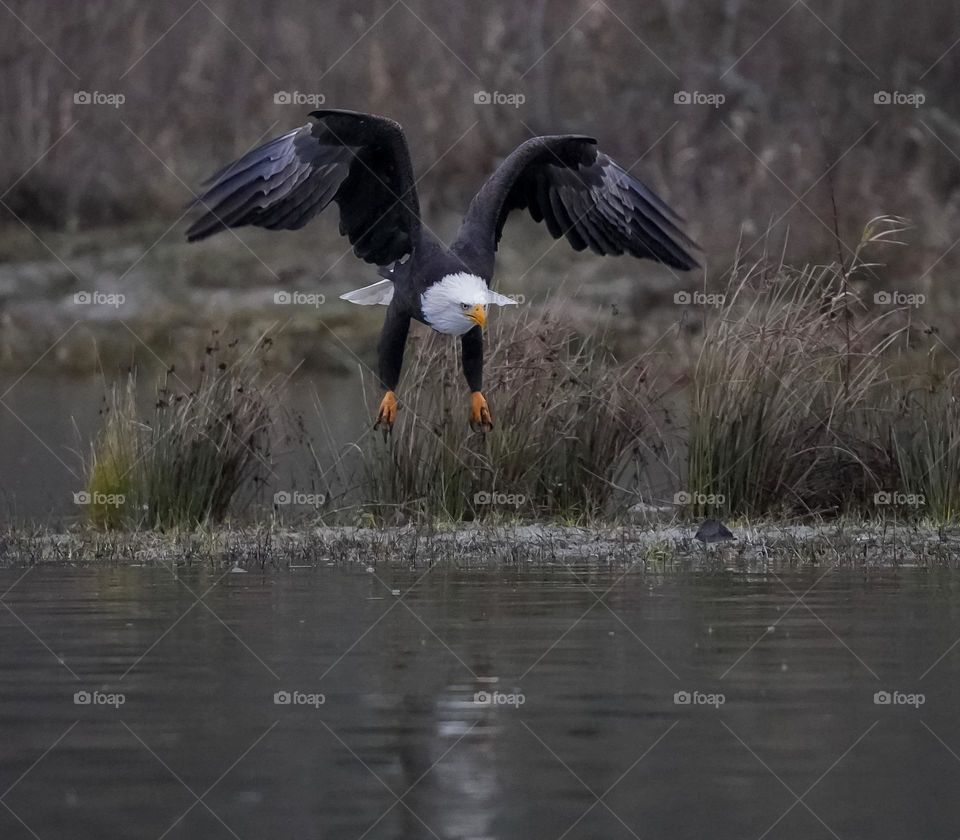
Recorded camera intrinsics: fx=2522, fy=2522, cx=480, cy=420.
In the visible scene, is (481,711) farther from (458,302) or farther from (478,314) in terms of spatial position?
(458,302)

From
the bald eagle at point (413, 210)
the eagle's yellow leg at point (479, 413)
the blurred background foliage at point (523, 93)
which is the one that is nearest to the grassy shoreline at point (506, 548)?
the eagle's yellow leg at point (479, 413)

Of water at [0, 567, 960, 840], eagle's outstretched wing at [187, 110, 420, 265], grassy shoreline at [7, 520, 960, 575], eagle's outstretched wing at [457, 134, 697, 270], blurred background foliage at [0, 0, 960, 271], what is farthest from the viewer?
blurred background foliage at [0, 0, 960, 271]

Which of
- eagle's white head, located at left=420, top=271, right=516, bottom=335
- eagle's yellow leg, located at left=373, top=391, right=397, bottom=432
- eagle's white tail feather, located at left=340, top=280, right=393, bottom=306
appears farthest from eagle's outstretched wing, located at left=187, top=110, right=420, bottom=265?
eagle's yellow leg, located at left=373, top=391, right=397, bottom=432

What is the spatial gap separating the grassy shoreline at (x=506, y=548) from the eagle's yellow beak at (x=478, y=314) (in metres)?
1.28

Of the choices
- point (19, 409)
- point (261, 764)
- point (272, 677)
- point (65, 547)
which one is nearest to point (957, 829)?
point (261, 764)

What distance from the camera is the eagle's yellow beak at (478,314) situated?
1453 cm

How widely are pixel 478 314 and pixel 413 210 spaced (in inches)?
43.8

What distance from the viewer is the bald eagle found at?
14.5 metres

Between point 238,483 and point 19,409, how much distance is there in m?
13.6

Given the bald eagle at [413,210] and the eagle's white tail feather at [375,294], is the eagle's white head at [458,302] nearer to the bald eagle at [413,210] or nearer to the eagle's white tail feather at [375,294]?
the bald eagle at [413,210]

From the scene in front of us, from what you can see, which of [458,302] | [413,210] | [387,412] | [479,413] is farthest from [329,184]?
[479,413]

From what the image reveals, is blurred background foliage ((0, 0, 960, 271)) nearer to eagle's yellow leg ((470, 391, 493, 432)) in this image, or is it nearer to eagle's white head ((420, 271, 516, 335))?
eagle's yellow leg ((470, 391, 493, 432))

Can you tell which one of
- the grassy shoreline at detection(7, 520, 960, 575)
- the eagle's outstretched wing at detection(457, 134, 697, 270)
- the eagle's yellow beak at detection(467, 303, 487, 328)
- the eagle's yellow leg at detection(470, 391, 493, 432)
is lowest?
the grassy shoreline at detection(7, 520, 960, 575)

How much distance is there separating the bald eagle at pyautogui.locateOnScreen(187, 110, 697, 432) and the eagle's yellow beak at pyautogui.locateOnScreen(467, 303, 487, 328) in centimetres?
1
